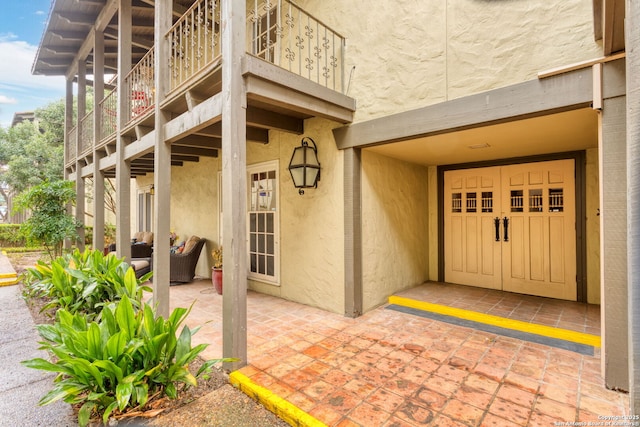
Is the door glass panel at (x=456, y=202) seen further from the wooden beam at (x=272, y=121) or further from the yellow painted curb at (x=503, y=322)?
the wooden beam at (x=272, y=121)

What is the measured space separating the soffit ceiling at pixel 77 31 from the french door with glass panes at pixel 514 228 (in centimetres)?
657

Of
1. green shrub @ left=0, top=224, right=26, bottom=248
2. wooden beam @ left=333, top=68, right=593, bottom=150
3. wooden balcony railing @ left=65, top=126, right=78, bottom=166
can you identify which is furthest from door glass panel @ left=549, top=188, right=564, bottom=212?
green shrub @ left=0, top=224, right=26, bottom=248

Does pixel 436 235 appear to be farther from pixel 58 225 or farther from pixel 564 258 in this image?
pixel 58 225

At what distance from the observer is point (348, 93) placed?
4.19 m

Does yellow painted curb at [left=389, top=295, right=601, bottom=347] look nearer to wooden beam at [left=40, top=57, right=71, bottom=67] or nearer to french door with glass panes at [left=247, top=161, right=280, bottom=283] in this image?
french door with glass panes at [left=247, top=161, right=280, bottom=283]

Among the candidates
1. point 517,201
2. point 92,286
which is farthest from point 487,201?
point 92,286

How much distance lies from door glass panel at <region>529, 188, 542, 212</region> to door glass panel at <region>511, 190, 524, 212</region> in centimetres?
12

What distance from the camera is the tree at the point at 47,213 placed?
6.20 meters

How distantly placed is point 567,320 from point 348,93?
4.01m

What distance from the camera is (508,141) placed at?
3.98 m

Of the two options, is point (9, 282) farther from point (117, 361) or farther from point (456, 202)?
point (456, 202)

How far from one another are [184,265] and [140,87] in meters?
3.38

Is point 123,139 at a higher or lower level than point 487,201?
higher

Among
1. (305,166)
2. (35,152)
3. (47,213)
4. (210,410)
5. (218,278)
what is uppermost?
(35,152)
